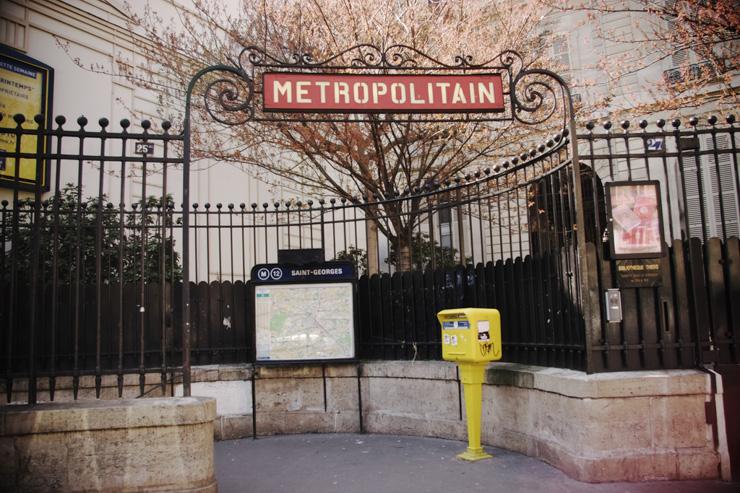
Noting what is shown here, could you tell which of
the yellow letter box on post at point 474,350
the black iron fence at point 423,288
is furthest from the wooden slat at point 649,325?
the yellow letter box on post at point 474,350

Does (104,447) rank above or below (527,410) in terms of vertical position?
above

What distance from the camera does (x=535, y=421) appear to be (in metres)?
6.33

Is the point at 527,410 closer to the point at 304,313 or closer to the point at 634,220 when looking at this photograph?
the point at 634,220

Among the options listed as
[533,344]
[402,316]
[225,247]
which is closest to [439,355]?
[402,316]

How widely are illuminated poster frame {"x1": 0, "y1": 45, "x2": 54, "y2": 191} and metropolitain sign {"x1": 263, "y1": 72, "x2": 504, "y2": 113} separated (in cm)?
763

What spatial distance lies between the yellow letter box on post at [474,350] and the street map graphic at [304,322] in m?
2.19

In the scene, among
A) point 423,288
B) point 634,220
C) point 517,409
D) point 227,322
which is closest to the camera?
point 634,220

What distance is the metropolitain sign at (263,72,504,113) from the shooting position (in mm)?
6027

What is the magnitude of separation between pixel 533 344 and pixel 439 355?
1541 mm

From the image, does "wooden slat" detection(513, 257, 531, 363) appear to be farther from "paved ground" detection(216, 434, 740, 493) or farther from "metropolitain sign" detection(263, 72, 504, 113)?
"metropolitain sign" detection(263, 72, 504, 113)

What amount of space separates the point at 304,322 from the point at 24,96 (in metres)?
8.32

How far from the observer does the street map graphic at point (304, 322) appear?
27.1 feet

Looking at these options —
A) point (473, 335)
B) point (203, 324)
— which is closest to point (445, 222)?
point (203, 324)

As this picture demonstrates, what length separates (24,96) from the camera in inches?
486
